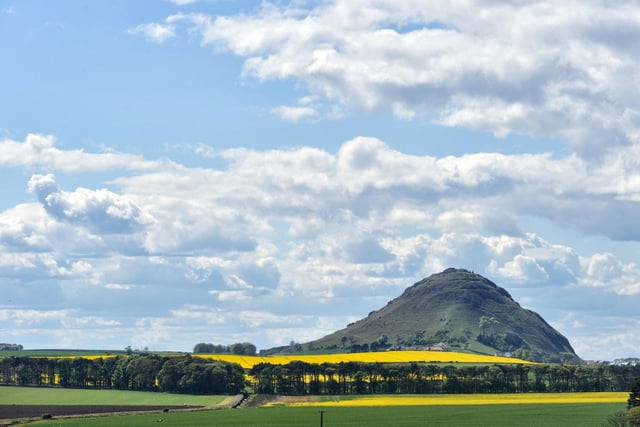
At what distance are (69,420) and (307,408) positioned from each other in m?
47.9

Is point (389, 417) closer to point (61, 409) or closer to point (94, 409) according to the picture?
point (94, 409)

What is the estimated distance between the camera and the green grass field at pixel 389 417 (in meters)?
142

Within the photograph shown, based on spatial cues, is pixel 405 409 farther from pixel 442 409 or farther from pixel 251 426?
pixel 251 426

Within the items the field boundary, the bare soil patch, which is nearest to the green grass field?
the field boundary

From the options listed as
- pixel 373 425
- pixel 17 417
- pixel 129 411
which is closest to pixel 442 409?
pixel 373 425

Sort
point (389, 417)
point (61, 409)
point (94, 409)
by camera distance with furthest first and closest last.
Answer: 1. point (94, 409)
2. point (61, 409)
3. point (389, 417)

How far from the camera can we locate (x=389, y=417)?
155875 millimetres

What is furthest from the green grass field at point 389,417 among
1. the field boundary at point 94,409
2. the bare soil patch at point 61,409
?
the bare soil patch at point 61,409

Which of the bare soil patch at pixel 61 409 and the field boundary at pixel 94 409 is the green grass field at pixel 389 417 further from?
Answer: the bare soil patch at pixel 61 409

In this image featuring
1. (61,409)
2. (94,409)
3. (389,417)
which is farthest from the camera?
(94,409)

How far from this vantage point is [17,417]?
529ft

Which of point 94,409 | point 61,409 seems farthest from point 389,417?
point 61,409

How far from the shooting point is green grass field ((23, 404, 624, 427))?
142 metres

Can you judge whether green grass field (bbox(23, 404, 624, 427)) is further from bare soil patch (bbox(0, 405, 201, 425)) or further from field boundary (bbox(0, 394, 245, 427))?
bare soil patch (bbox(0, 405, 201, 425))
